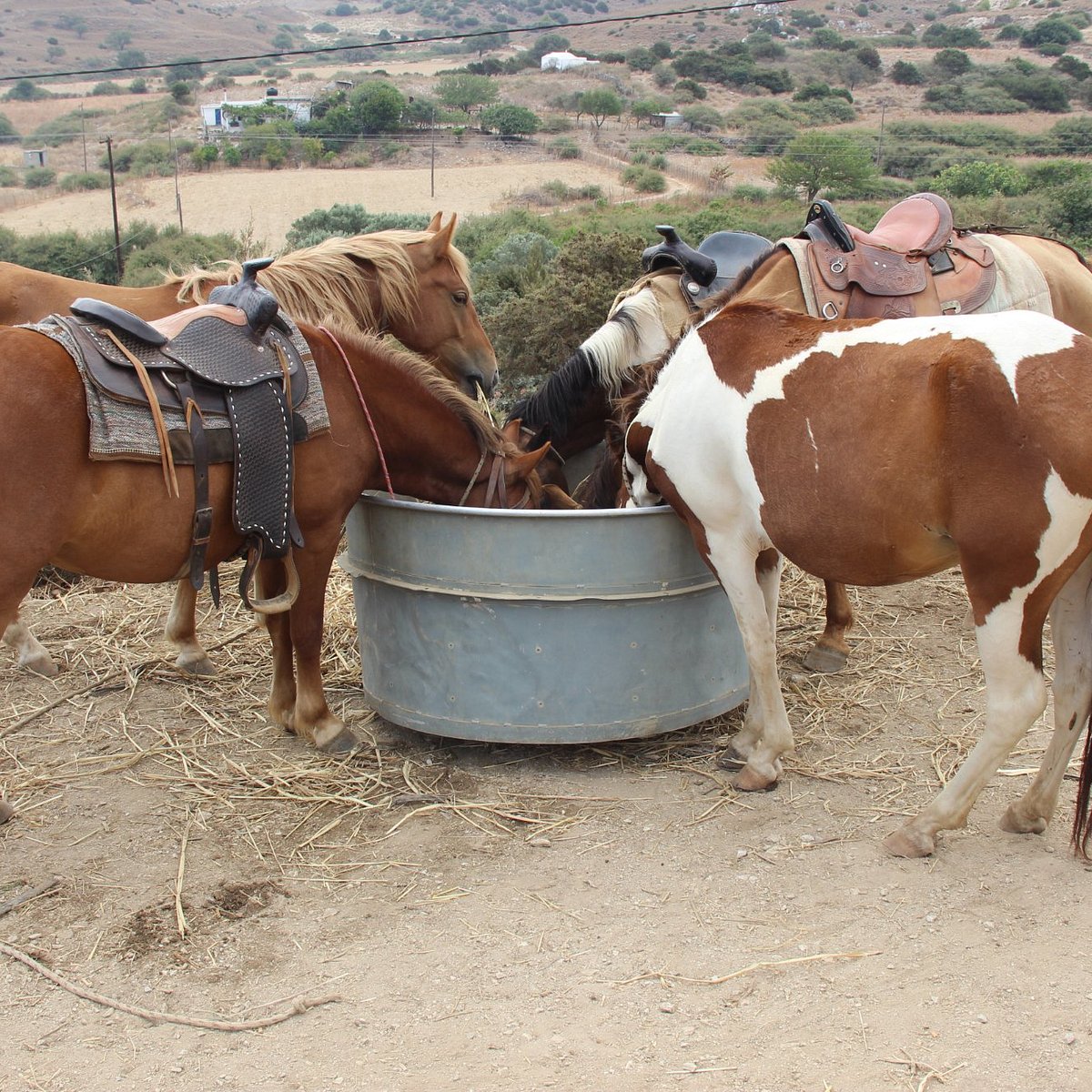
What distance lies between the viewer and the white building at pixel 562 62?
78.6 meters

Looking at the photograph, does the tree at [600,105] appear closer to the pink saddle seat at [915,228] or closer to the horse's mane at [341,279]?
the horse's mane at [341,279]

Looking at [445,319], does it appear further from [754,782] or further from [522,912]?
[522,912]

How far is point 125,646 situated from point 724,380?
10.8ft

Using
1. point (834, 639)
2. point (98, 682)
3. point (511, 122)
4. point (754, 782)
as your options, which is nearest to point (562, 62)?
point (511, 122)

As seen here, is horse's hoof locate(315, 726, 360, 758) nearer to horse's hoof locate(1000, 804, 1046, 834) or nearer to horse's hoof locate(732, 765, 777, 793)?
horse's hoof locate(732, 765, 777, 793)

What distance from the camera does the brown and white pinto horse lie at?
9.45ft

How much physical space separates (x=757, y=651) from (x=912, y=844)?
31.0 inches

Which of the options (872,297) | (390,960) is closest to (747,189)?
(872,297)

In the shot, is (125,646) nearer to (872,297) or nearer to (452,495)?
(452,495)

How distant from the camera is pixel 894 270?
4426 millimetres

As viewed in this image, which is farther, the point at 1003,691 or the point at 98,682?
the point at 98,682

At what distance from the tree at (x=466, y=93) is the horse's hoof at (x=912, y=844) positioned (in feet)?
211

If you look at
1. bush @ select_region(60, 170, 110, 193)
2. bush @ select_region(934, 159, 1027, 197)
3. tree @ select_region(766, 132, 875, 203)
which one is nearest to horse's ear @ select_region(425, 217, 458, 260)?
bush @ select_region(934, 159, 1027, 197)

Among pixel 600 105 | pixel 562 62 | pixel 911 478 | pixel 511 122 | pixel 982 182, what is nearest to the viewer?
pixel 911 478
